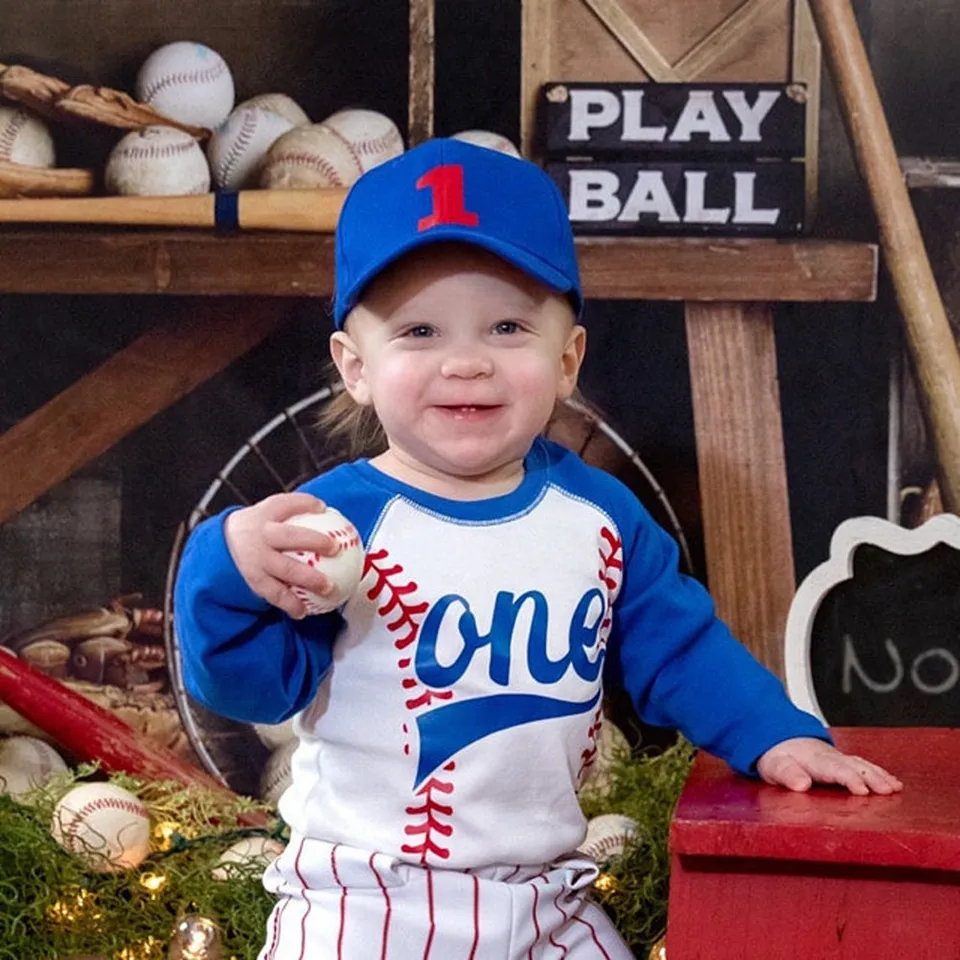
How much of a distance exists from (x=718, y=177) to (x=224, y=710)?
4.82ft

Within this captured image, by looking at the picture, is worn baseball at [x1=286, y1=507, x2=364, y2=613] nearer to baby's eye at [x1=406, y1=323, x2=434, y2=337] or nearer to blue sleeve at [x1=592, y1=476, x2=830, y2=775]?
baby's eye at [x1=406, y1=323, x2=434, y2=337]

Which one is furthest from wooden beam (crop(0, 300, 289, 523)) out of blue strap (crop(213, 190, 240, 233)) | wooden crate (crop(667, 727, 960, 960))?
wooden crate (crop(667, 727, 960, 960))

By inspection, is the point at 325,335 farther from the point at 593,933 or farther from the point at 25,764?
the point at 593,933

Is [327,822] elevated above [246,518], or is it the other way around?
[246,518]

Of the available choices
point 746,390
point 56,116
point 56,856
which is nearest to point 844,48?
point 746,390

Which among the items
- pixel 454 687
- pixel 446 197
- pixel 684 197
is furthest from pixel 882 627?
pixel 446 197

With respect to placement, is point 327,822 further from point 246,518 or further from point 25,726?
point 25,726

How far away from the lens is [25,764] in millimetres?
2576

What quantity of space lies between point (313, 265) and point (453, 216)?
1148 mm

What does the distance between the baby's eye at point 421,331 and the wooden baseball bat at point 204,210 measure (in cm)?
109

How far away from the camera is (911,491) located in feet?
8.40

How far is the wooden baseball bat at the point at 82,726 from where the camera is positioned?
2.48 m

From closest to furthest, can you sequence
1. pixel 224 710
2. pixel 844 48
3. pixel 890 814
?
pixel 890 814, pixel 224 710, pixel 844 48

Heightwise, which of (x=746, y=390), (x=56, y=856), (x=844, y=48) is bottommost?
(x=56, y=856)
